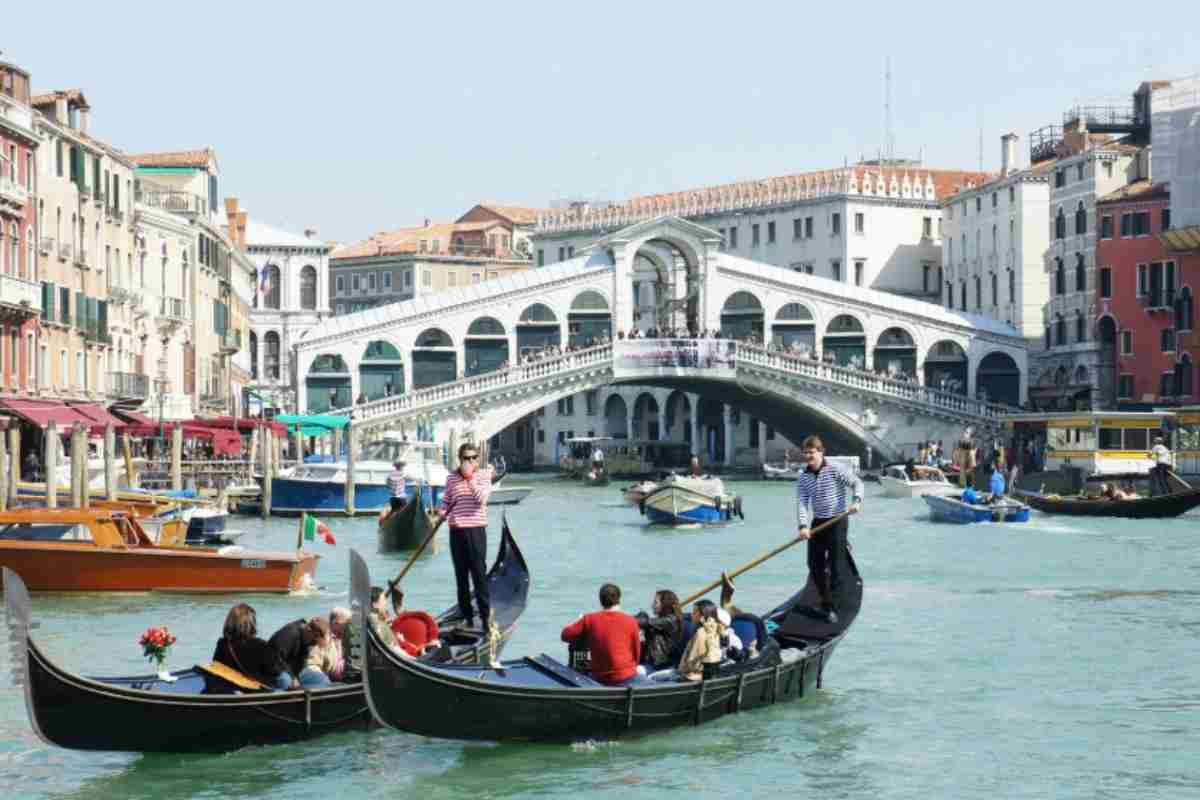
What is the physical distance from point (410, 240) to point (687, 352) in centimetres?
3030

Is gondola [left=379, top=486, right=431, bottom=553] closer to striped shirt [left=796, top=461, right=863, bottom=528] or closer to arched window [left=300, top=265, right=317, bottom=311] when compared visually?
striped shirt [left=796, top=461, right=863, bottom=528]

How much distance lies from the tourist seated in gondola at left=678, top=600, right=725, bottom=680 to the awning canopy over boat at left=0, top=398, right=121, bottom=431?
15.1 m

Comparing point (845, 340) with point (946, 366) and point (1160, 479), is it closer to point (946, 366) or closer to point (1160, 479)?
point (946, 366)

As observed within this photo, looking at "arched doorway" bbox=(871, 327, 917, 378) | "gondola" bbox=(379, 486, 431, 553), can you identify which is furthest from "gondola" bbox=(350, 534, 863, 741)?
"arched doorway" bbox=(871, 327, 917, 378)

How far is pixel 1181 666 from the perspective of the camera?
16.6 meters

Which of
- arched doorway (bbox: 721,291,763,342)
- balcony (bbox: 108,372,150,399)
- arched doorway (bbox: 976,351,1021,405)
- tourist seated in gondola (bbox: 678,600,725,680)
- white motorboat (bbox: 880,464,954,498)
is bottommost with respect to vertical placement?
tourist seated in gondola (bbox: 678,600,725,680)

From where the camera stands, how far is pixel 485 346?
52031 millimetres

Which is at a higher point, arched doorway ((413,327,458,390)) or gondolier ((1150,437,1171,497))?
arched doorway ((413,327,458,390))

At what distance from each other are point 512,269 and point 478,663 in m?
64.6

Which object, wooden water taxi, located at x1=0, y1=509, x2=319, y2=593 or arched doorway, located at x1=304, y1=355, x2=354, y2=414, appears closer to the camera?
wooden water taxi, located at x1=0, y1=509, x2=319, y2=593

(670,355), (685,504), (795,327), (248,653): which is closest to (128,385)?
(685,504)

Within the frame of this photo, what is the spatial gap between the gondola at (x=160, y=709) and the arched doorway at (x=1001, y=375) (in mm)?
40177

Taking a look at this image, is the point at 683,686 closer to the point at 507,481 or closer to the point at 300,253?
the point at 507,481

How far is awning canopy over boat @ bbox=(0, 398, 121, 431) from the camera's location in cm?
2845
